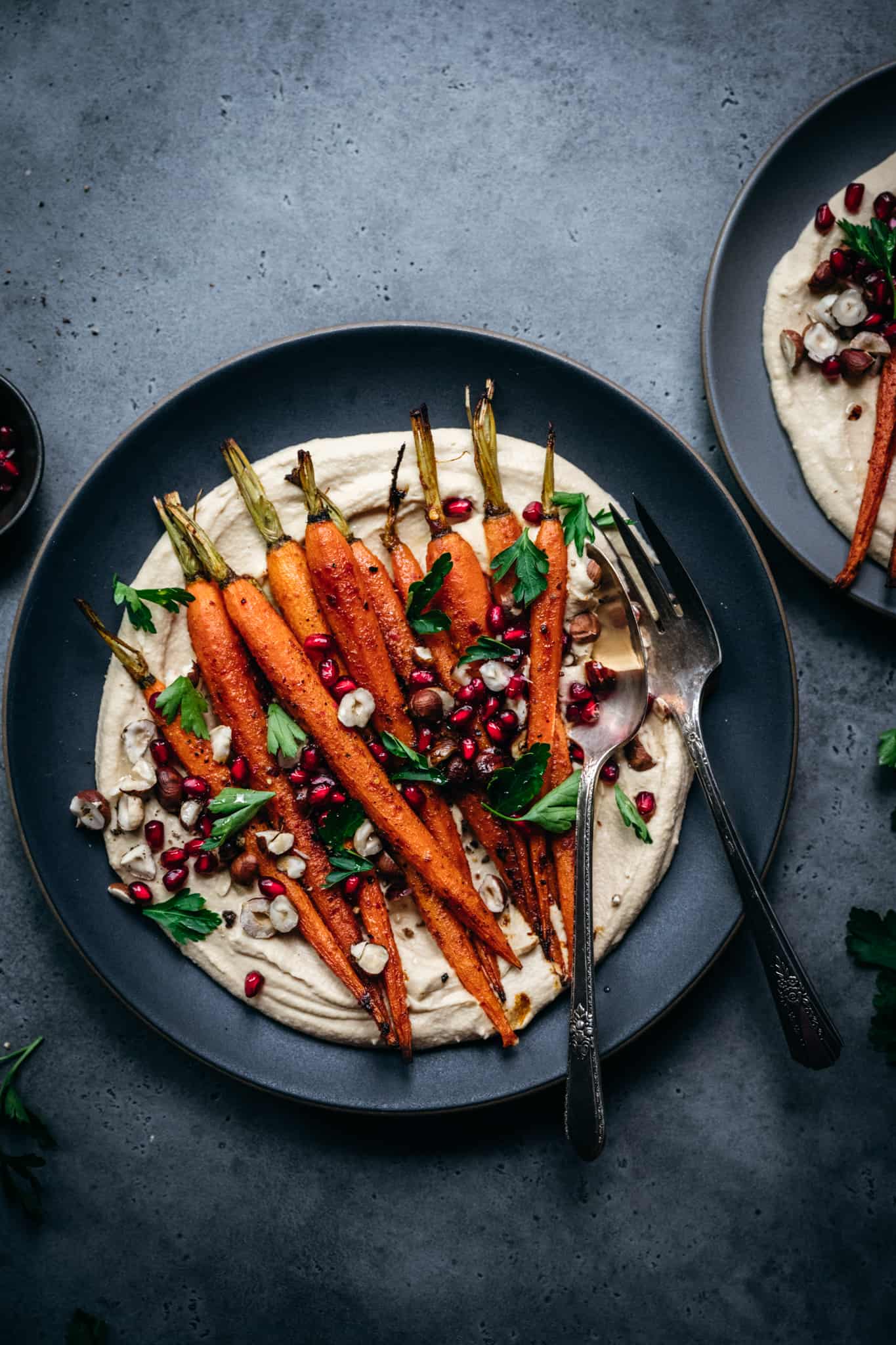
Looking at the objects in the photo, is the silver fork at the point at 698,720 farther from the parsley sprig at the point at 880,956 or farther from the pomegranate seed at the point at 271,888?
the pomegranate seed at the point at 271,888

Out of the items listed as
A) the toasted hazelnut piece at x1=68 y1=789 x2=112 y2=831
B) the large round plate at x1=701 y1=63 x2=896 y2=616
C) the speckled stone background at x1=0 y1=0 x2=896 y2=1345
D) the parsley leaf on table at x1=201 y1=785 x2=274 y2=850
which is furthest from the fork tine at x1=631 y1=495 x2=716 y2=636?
the toasted hazelnut piece at x1=68 y1=789 x2=112 y2=831

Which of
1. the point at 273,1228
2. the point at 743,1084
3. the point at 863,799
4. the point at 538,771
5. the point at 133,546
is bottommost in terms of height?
the point at 273,1228

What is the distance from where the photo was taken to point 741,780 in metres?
3.87

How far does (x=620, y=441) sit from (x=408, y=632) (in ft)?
4.18

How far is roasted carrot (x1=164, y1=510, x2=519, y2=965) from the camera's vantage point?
11.7 ft

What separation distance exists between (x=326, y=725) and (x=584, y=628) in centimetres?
118

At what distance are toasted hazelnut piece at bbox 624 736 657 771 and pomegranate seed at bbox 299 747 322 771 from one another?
132 cm

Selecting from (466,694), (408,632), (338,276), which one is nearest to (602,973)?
(466,694)

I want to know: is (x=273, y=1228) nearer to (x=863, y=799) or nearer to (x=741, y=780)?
(x=741, y=780)

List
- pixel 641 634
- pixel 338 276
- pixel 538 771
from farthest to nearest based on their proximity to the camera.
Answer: pixel 338 276 → pixel 641 634 → pixel 538 771

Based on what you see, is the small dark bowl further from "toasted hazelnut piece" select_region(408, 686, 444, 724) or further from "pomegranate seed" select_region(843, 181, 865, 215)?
"pomegranate seed" select_region(843, 181, 865, 215)

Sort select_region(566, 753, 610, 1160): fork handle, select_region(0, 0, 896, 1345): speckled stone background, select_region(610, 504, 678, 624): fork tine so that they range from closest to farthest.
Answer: select_region(566, 753, 610, 1160): fork handle
select_region(610, 504, 678, 624): fork tine
select_region(0, 0, 896, 1345): speckled stone background

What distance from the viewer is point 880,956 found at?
3.89 m

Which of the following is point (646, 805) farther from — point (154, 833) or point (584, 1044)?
point (154, 833)
